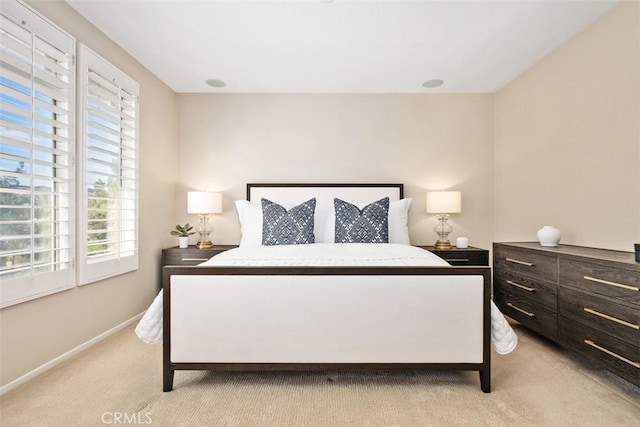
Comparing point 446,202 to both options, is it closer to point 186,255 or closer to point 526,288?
point 526,288

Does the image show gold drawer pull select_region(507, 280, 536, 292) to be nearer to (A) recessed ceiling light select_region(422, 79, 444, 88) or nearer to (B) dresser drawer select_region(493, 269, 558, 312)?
(B) dresser drawer select_region(493, 269, 558, 312)

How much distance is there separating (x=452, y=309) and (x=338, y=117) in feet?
9.26

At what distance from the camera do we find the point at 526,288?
2750mm

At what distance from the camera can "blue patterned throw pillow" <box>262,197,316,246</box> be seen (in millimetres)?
3172

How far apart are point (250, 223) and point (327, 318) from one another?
6.00ft

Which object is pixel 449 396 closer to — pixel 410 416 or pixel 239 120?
pixel 410 416

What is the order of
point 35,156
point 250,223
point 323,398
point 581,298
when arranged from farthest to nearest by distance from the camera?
point 250,223
point 581,298
point 35,156
point 323,398

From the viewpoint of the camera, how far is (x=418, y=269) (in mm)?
1926

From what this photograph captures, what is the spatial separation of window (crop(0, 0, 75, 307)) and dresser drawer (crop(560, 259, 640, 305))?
3519mm

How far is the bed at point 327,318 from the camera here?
6.28 ft

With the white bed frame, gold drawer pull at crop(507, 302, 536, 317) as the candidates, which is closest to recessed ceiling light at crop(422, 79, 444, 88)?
gold drawer pull at crop(507, 302, 536, 317)

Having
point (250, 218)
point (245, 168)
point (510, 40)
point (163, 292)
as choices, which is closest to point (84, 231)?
point (163, 292)

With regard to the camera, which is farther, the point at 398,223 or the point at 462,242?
the point at 462,242

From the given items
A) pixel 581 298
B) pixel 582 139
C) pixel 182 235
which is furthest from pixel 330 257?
pixel 582 139
